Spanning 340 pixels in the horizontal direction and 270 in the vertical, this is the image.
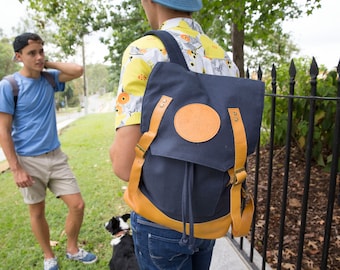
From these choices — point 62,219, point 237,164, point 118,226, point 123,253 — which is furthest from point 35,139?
point 237,164

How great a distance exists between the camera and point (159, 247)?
1229mm

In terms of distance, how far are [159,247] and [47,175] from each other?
5.44ft

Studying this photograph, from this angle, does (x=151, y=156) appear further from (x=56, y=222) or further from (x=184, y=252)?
(x=56, y=222)

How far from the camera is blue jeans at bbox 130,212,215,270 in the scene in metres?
1.21

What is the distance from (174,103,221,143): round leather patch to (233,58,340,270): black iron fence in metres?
0.84

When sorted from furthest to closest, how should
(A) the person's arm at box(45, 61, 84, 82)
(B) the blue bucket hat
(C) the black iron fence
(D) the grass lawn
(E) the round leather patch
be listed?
(D) the grass lawn → (A) the person's arm at box(45, 61, 84, 82) → (C) the black iron fence → (B) the blue bucket hat → (E) the round leather patch

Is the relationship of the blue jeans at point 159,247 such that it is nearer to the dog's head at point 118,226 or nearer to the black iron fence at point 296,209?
the black iron fence at point 296,209

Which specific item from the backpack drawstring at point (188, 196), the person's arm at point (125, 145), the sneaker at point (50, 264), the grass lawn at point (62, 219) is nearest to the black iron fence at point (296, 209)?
the backpack drawstring at point (188, 196)

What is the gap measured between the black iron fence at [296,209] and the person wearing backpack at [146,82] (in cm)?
72

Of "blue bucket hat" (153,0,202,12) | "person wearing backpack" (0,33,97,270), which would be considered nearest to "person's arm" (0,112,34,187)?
"person wearing backpack" (0,33,97,270)

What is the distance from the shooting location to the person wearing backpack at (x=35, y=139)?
92.6 inches

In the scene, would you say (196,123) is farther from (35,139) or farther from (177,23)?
(35,139)

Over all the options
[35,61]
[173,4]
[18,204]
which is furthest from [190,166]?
[18,204]

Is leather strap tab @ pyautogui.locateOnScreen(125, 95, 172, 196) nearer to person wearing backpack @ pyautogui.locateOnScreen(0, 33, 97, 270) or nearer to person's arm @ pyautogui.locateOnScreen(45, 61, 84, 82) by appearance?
person wearing backpack @ pyautogui.locateOnScreen(0, 33, 97, 270)
